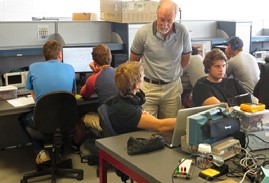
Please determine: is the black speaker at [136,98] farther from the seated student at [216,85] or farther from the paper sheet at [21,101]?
the paper sheet at [21,101]

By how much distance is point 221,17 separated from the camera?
6664mm

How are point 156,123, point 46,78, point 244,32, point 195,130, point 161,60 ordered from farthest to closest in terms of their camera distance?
point 244,32
point 46,78
point 161,60
point 156,123
point 195,130

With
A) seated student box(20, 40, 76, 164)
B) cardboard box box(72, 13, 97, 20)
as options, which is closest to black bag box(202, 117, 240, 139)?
seated student box(20, 40, 76, 164)

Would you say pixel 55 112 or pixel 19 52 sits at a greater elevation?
pixel 19 52

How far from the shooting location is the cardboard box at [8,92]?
11.1 ft

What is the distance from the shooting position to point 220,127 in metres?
1.85

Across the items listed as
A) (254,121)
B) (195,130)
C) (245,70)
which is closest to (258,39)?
(245,70)

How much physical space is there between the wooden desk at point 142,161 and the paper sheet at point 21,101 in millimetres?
1375

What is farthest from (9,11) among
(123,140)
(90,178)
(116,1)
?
(123,140)

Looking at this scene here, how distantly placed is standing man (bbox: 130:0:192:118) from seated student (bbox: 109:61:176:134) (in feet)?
2.45

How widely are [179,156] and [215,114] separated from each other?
11.3 inches

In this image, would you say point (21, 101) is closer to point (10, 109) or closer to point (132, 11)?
point (10, 109)

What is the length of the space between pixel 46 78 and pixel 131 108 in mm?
1312

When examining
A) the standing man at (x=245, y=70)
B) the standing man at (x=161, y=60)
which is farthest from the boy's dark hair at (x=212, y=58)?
the standing man at (x=245, y=70)
